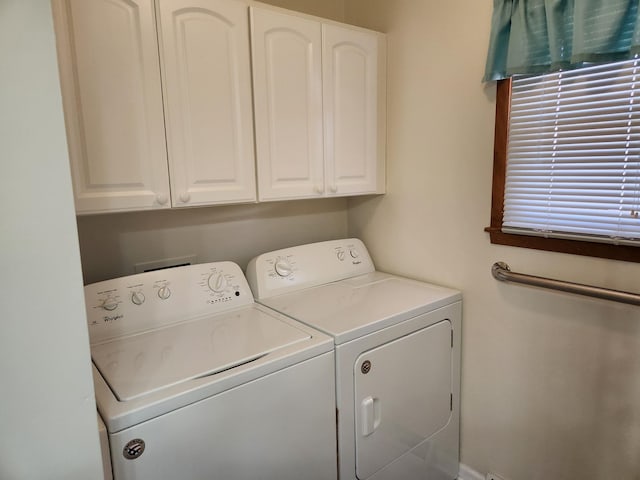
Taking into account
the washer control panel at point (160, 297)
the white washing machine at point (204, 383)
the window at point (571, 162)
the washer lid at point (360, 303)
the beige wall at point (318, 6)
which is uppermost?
the beige wall at point (318, 6)

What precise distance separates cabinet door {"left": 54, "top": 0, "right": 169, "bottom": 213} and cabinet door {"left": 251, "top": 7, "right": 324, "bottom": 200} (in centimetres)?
38

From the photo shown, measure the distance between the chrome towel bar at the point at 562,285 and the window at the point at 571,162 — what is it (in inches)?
4.5

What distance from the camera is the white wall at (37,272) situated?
63cm

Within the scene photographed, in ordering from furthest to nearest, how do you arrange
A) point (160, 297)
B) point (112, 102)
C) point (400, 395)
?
point (400, 395), point (160, 297), point (112, 102)

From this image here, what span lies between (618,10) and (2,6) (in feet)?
5.01

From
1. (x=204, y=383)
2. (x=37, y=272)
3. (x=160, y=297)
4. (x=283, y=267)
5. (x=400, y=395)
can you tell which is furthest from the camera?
(x=283, y=267)

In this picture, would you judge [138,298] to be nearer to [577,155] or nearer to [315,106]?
[315,106]

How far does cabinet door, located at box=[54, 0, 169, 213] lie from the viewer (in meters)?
1.23

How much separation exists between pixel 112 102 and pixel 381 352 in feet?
4.03

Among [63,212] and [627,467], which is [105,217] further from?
[627,467]

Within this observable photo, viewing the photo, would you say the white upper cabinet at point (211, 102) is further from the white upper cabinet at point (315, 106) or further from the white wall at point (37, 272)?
the white wall at point (37, 272)

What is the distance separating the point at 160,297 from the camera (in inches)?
60.6

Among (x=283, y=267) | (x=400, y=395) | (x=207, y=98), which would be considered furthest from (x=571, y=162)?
(x=207, y=98)

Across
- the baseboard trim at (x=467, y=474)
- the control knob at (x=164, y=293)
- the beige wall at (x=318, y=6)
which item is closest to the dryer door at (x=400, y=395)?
the baseboard trim at (x=467, y=474)
